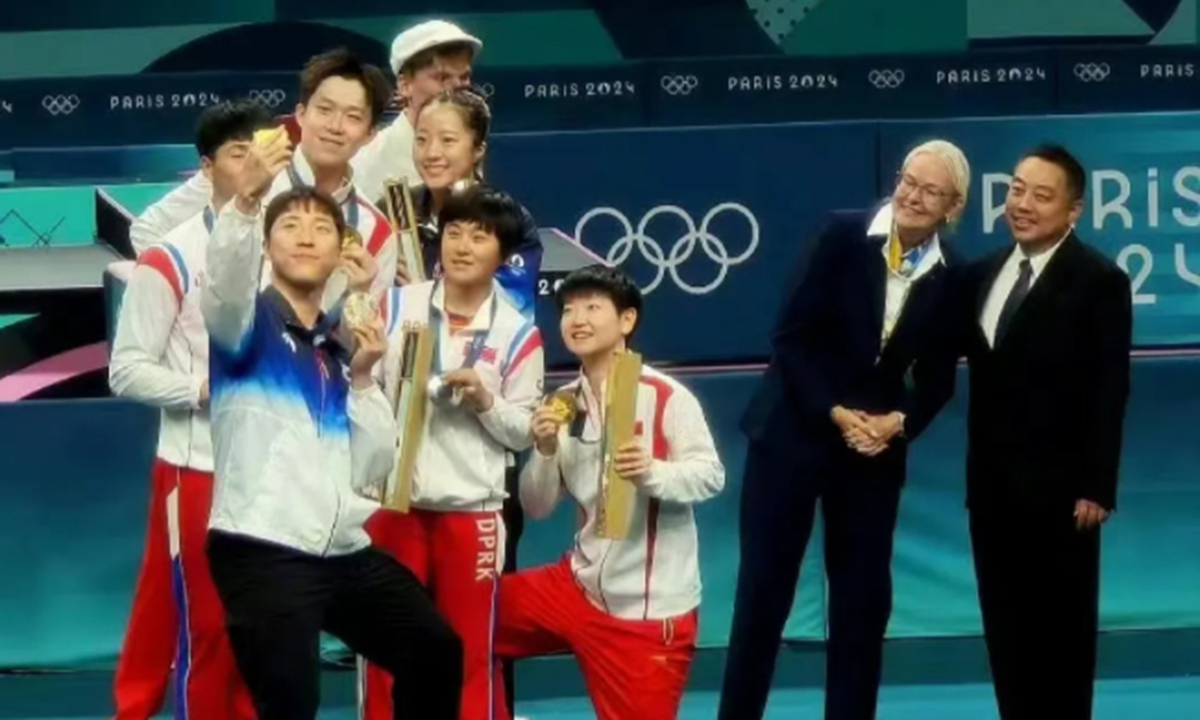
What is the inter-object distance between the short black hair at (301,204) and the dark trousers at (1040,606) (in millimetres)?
1936

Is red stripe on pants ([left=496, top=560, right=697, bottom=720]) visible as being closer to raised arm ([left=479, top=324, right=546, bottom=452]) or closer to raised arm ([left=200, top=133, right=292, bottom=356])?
raised arm ([left=479, top=324, right=546, bottom=452])

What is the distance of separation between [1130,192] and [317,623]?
3.61m

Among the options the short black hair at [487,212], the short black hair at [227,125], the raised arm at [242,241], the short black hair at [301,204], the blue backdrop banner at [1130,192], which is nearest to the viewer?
the raised arm at [242,241]

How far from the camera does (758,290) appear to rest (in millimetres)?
8359

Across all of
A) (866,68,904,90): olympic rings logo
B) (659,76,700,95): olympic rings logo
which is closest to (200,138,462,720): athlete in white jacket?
(659,76,700,95): olympic rings logo

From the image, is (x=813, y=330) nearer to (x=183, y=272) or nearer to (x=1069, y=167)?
(x=1069, y=167)

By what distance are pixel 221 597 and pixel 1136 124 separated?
3.82 m

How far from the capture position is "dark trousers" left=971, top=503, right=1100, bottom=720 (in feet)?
21.6

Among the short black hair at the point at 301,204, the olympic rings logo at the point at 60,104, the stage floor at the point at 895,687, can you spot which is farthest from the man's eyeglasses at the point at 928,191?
the olympic rings logo at the point at 60,104

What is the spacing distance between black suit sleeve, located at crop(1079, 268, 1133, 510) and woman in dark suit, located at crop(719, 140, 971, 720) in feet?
1.20

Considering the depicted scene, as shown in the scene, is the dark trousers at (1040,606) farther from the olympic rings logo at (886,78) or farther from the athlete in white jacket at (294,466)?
the olympic rings logo at (886,78)

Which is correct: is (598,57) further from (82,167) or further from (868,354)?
(868,354)

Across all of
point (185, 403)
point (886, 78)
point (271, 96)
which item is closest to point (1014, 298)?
point (185, 403)

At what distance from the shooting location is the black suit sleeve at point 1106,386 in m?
6.52
